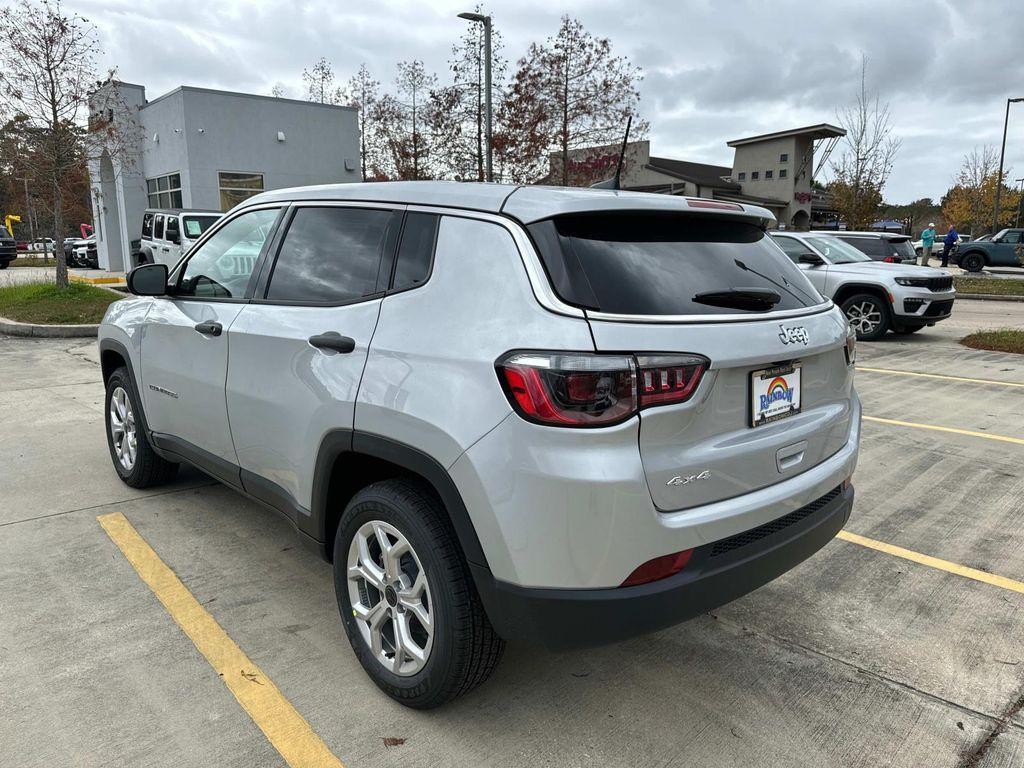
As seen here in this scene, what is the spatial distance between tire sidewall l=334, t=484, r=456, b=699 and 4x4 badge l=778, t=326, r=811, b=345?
1299mm

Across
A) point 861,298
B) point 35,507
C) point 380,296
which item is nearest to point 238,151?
point 861,298

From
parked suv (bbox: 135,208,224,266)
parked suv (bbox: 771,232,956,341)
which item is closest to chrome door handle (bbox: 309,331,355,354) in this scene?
parked suv (bbox: 771,232,956,341)

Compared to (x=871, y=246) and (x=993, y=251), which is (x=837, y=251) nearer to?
(x=871, y=246)

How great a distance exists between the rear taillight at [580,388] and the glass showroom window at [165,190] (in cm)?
2369

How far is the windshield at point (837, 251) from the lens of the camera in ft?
→ 39.1

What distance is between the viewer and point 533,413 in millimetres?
1997

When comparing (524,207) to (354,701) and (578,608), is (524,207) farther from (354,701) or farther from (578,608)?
(354,701)

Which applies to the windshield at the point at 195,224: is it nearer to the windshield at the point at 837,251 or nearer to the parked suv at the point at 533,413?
the windshield at the point at 837,251

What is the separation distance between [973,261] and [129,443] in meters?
32.4

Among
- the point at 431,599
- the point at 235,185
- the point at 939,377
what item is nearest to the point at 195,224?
the point at 235,185

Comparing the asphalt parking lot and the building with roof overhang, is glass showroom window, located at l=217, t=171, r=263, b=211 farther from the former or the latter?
the building with roof overhang

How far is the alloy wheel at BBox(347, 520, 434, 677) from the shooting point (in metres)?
2.39

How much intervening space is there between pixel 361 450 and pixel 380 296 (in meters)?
0.54

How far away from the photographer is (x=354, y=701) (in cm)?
257
